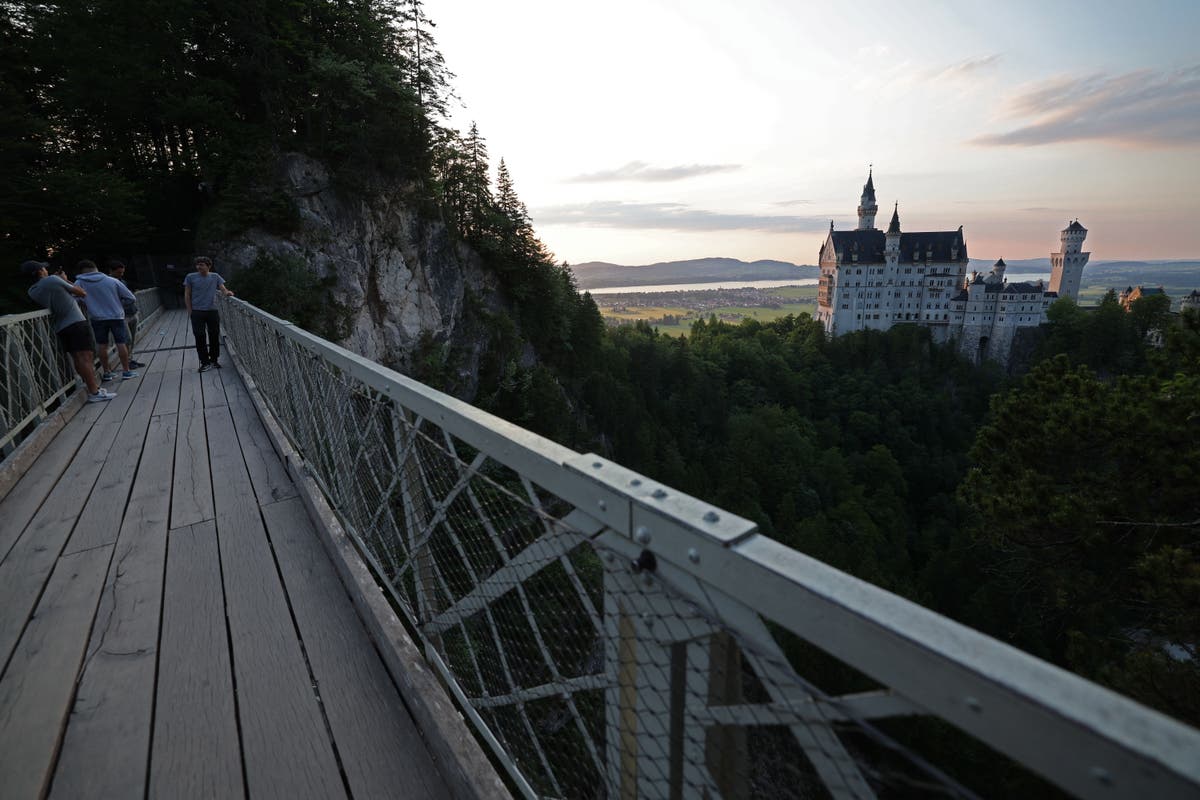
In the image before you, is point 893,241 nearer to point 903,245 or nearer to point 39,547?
point 903,245

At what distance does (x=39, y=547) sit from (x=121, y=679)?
1722mm

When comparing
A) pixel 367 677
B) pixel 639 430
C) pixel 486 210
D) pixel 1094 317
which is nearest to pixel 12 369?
pixel 367 677

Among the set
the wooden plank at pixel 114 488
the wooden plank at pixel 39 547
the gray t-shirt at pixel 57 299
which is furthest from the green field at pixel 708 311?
the wooden plank at pixel 39 547

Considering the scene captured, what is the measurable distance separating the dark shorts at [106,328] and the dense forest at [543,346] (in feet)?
32.0

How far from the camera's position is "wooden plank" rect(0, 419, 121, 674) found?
270 cm

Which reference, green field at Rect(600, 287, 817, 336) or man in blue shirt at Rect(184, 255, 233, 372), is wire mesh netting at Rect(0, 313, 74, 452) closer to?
man in blue shirt at Rect(184, 255, 233, 372)

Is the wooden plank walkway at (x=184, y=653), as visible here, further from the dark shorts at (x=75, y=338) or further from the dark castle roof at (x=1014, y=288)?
the dark castle roof at (x=1014, y=288)

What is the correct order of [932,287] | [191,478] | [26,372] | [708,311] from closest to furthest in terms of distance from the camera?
[191,478] < [26,372] < [932,287] < [708,311]

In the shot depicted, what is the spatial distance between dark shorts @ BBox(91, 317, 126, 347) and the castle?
234 ft

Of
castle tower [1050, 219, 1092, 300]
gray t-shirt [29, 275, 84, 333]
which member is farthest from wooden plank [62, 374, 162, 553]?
castle tower [1050, 219, 1092, 300]

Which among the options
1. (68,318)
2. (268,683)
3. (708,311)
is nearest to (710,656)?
(268,683)

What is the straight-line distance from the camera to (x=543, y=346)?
36.5 metres

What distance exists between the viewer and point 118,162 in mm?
20250

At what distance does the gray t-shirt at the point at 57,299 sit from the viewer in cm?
609
